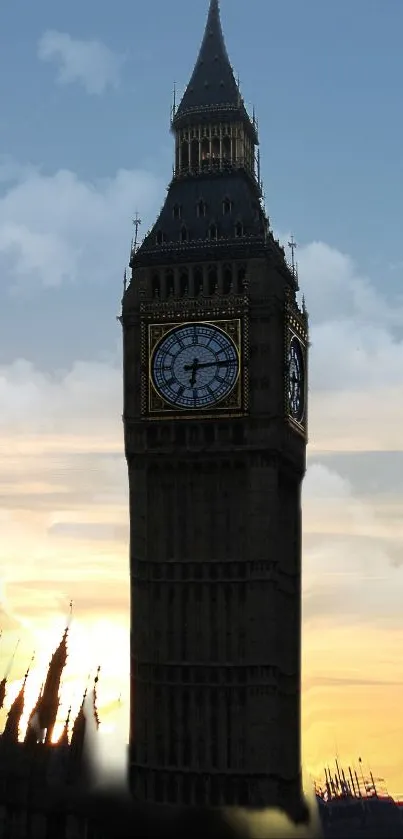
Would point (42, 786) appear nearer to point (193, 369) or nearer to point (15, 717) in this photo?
point (15, 717)

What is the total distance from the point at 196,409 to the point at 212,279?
989 cm

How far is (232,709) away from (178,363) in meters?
24.1

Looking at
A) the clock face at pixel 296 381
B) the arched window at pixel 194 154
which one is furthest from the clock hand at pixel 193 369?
the arched window at pixel 194 154

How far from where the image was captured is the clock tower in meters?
94.3

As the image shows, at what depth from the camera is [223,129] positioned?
106 meters

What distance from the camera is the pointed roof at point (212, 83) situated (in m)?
106

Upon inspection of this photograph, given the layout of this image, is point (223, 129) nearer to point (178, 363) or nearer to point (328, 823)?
point (178, 363)

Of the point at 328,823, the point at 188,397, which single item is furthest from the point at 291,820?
the point at 188,397

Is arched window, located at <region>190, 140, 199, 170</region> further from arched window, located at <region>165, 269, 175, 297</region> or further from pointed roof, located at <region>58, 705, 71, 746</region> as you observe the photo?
pointed roof, located at <region>58, 705, 71, 746</region>

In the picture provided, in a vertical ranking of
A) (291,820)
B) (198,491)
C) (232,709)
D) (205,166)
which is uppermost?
(205,166)

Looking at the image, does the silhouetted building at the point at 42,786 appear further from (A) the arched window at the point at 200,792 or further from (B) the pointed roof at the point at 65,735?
(A) the arched window at the point at 200,792

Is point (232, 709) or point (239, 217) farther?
point (239, 217)

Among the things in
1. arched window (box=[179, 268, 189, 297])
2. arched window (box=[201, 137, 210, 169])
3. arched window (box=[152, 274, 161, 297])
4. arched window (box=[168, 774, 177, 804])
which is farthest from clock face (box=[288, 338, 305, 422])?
arched window (box=[168, 774, 177, 804])

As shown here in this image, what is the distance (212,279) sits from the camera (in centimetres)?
10025
